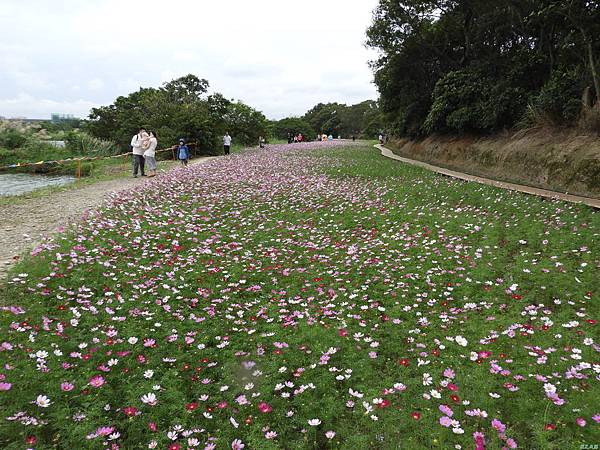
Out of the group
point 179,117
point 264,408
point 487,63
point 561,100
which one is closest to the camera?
point 264,408

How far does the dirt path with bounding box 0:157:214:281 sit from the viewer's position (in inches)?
285

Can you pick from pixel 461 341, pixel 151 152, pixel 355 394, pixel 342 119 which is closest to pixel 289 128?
pixel 342 119

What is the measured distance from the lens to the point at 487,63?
21.1 meters

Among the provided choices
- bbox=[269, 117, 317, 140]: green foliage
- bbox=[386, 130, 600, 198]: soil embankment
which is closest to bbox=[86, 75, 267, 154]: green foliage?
bbox=[386, 130, 600, 198]: soil embankment

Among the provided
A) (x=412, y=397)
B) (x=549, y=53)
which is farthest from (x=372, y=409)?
(x=549, y=53)

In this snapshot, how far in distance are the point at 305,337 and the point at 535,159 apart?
42.8ft

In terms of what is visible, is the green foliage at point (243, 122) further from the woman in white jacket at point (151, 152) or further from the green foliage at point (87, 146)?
the woman in white jacket at point (151, 152)

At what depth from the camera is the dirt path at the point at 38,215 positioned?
23.8 ft

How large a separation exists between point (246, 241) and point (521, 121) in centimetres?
1391

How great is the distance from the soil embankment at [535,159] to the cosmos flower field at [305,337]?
132 inches

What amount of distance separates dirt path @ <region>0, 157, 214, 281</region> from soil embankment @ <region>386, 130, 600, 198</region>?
13.8 m

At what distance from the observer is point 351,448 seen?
3.21m

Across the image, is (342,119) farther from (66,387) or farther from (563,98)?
(66,387)

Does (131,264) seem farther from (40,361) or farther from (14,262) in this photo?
(40,361)
